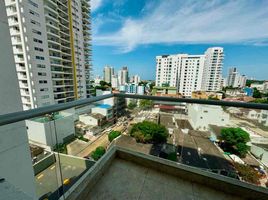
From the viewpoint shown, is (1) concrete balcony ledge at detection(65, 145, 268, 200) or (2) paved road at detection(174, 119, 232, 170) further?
(2) paved road at detection(174, 119, 232, 170)

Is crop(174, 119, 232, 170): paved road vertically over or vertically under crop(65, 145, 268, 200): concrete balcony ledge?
over

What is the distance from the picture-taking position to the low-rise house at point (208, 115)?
4.87 ft

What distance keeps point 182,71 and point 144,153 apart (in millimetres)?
40647

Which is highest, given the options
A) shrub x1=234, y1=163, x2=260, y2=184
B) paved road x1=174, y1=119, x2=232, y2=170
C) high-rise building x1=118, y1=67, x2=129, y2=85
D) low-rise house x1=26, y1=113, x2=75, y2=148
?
high-rise building x1=118, y1=67, x2=129, y2=85

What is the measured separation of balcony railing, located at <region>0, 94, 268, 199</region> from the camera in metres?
1.14

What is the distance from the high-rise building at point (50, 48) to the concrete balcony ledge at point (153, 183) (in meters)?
19.2

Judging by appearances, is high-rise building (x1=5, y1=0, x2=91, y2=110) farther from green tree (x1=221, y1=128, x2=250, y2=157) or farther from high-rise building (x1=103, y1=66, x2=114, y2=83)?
high-rise building (x1=103, y1=66, x2=114, y2=83)

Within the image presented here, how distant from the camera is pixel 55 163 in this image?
115cm

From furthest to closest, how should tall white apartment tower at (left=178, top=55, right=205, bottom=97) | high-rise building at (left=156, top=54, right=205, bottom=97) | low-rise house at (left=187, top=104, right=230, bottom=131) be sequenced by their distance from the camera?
high-rise building at (left=156, top=54, right=205, bottom=97)
tall white apartment tower at (left=178, top=55, right=205, bottom=97)
low-rise house at (left=187, top=104, right=230, bottom=131)

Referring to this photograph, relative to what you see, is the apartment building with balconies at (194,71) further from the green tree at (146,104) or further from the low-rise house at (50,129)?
the low-rise house at (50,129)

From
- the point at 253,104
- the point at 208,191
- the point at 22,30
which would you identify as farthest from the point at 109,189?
the point at 22,30

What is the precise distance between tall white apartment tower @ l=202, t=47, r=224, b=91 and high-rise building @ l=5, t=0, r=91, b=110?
34.0m

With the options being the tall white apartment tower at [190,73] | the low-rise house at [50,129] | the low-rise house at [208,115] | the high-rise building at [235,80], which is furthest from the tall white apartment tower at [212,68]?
the low-rise house at [50,129]

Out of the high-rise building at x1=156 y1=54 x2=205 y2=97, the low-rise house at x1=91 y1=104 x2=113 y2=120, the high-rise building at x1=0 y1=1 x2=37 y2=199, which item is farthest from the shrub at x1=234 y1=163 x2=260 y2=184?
the high-rise building at x1=156 y1=54 x2=205 y2=97
